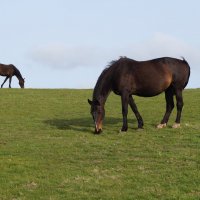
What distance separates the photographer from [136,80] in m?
15.1

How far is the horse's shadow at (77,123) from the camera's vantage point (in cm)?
1634

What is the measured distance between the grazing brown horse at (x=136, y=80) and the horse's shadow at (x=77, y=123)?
1440 mm

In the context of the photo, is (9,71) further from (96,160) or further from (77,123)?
(96,160)

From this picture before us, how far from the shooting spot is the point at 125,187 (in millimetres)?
8812

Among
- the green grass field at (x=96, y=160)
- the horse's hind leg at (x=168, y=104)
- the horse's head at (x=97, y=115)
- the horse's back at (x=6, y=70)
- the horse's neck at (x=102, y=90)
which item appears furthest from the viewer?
the horse's back at (x=6, y=70)

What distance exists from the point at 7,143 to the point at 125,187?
5.58 metres

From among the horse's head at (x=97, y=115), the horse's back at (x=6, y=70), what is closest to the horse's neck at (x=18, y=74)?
the horse's back at (x=6, y=70)

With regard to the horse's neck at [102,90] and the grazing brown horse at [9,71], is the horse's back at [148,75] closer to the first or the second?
the horse's neck at [102,90]

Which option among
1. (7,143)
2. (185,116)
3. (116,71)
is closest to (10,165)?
(7,143)

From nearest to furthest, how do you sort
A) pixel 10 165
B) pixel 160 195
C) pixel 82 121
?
pixel 160 195 → pixel 10 165 → pixel 82 121

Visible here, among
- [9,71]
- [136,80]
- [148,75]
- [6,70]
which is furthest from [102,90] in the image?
[9,71]

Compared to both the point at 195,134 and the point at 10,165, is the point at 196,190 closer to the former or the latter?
the point at 10,165

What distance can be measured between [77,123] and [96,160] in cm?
721

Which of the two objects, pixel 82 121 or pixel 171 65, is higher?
pixel 171 65
